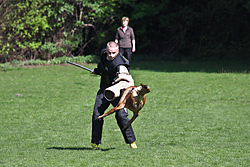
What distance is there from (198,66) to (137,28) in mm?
5048

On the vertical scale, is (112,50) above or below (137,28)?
above

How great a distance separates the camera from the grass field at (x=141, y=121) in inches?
210

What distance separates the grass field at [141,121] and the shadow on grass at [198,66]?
396mm

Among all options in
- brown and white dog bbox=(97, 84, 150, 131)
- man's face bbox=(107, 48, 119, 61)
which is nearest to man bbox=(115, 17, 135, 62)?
man's face bbox=(107, 48, 119, 61)

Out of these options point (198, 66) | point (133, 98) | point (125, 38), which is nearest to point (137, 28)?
point (198, 66)

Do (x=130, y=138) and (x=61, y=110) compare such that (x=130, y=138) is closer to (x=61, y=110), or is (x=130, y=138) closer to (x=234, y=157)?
(x=234, y=157)

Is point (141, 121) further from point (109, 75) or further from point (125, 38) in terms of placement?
point (125, 38)

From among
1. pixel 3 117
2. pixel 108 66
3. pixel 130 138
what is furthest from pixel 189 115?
pixel 3 117

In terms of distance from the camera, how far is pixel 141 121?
29.0 feet

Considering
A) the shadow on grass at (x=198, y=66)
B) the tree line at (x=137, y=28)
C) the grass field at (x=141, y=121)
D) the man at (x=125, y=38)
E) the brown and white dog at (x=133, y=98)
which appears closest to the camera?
the brown and white dog at (x=133, y=98)

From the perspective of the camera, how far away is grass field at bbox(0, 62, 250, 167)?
5344 millimetres

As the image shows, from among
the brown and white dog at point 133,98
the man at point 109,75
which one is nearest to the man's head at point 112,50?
the man at point 109,75

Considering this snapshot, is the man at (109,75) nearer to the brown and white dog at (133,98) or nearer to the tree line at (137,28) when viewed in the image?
the brown and white dog at (133,98)

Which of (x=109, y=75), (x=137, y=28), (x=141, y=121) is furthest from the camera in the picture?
(x=137, y=28)
